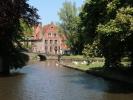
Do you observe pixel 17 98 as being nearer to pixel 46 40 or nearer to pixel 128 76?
pixel 128 76

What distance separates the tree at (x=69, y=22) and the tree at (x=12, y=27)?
75161 millimetres

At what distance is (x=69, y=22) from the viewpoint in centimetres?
12712

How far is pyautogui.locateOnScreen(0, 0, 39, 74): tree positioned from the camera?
39.4 m

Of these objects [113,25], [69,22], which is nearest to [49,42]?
[69,22]

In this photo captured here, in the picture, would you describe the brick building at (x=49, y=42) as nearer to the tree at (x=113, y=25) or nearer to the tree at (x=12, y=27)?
the tree at (x=12, y=27)

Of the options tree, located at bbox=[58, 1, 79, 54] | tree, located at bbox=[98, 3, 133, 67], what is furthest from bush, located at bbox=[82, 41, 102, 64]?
tree, located at bbox=[58, 1, 79, 54]

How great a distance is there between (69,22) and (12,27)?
281 feet

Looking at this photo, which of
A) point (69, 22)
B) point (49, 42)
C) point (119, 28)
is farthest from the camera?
point (49, 42)

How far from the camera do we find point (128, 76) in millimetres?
41188

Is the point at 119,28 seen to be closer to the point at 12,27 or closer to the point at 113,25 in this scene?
the point at 113,25

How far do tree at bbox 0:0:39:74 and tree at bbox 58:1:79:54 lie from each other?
75.2 metres

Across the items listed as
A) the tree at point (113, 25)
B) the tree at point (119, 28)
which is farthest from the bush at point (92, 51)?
the tree at point (119, 28)

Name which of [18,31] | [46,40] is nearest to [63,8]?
[46,40]

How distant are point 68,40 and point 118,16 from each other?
316 feet
